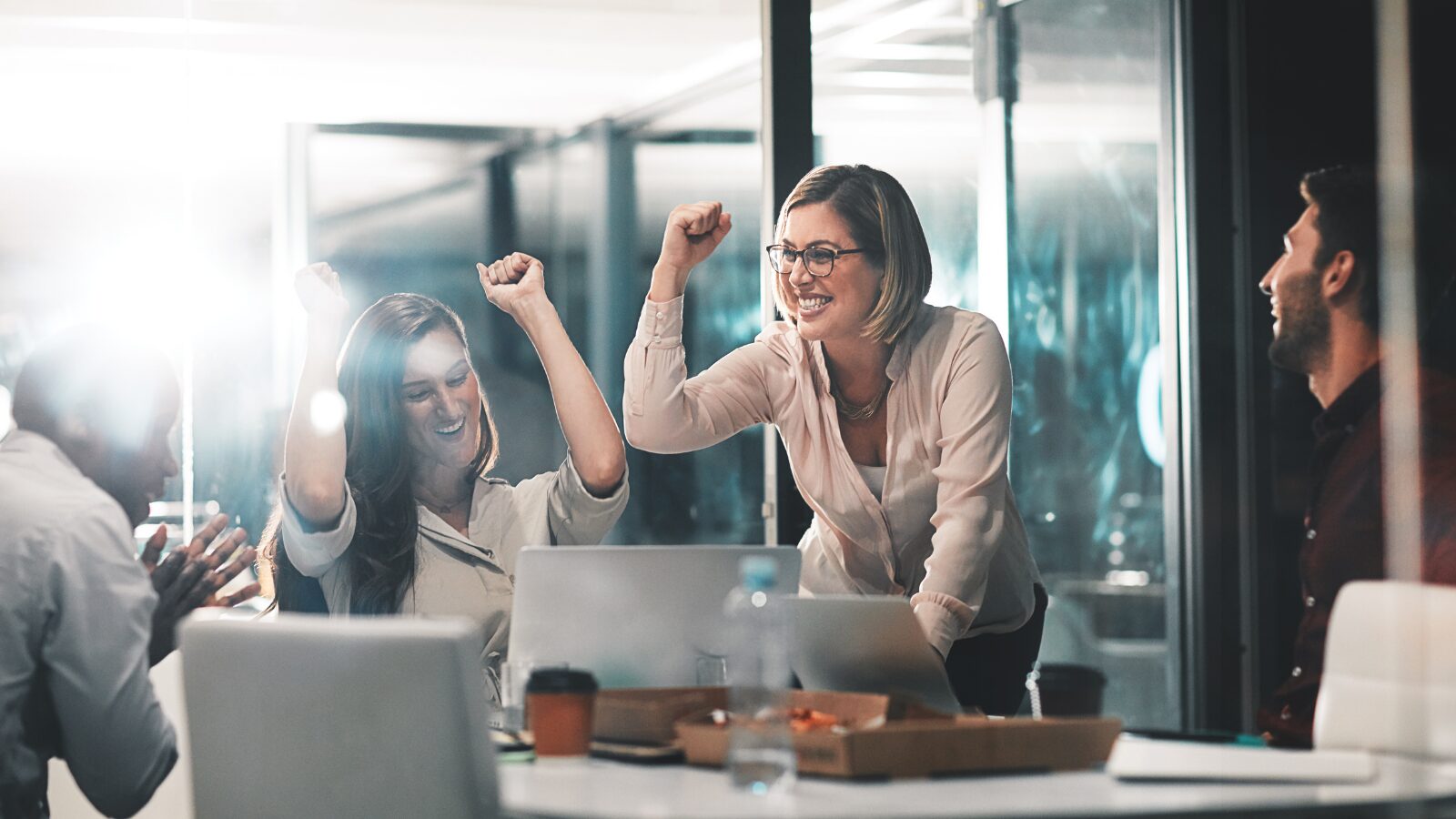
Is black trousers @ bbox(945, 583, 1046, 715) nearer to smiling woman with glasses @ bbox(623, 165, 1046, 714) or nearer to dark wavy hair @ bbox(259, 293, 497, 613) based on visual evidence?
smiling woman with glasses @ bbox(623, 165, 1046, 714)

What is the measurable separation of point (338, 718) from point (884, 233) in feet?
6.53

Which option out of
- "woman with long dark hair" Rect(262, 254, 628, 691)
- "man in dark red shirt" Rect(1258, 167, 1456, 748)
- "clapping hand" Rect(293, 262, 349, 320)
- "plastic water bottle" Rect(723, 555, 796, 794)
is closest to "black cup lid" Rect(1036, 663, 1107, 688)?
"plastic water bottle" Rect(723, 555, 796, 794)

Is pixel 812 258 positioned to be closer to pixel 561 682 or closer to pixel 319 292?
pixel 319 292

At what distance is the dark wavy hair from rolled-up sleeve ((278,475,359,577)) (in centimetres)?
2

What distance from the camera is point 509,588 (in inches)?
131

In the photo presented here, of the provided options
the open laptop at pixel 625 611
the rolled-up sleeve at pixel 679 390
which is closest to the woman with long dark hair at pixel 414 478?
the rolled-up sleeve at pixel 679 390

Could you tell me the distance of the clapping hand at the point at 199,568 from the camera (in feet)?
10.8

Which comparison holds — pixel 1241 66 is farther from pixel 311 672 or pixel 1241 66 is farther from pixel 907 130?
pixel 311 672

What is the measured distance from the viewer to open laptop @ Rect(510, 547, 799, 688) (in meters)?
2.09

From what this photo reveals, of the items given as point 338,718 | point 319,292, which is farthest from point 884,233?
point 338,718

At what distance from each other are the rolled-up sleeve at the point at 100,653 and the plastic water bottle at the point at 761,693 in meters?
1.25

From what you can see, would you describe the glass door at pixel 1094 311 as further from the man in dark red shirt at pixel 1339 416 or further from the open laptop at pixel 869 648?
the open laptop at pixel 869 648

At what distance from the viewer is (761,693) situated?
5.47ft

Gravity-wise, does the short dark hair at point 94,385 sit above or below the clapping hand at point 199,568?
above
